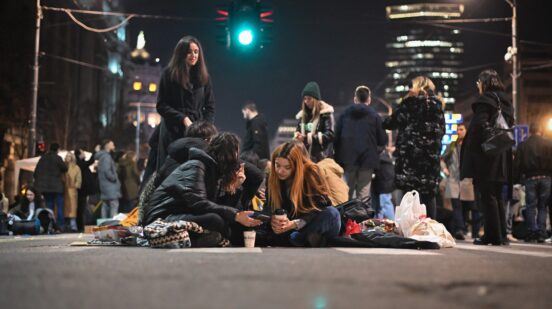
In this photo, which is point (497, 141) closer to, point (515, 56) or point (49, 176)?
point (49, 176)

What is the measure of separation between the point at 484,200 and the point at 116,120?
84.4m

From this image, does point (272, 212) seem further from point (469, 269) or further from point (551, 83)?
point (551, 83)

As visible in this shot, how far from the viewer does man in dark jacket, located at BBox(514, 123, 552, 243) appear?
514 inches

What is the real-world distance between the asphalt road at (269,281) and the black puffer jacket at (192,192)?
4.95ft

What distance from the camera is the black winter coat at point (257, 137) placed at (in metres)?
13.4

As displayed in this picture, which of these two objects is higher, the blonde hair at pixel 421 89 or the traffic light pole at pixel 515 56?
the traffic light pole at pixel 515 56

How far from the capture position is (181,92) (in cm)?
971

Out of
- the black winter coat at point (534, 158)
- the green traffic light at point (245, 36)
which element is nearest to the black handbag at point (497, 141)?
the black winter coat at point (534, 158)

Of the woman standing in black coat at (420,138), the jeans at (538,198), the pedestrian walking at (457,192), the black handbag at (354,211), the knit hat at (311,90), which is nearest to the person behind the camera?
the black handbag at (354,211)

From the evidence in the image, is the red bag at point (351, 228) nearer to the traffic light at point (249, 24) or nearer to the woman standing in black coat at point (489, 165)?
the woman standing in black coat at point (489, 165)

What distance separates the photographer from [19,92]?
39188mm

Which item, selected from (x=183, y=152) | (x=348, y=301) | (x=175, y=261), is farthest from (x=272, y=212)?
(x=348, y=301)

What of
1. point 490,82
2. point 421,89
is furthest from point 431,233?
point 421,89

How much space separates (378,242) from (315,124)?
159 inches
